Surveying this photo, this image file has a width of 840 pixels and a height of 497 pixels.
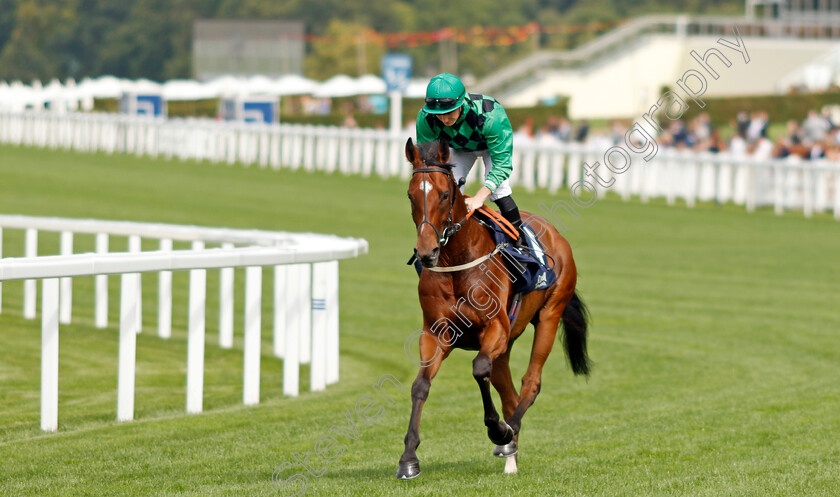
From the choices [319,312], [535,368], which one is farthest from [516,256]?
[319,312]

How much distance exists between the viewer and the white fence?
265 inches

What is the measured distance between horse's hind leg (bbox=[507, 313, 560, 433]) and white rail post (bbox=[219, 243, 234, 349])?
2703 millimetres

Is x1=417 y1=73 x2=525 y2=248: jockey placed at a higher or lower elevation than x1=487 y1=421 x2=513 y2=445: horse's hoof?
higher

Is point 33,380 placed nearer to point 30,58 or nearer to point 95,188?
point 95,188

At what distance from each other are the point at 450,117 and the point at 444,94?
0.18 meters

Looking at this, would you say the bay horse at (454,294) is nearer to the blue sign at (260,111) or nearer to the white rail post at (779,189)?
the white rail post at (779,189)

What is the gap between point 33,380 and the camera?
8.54 metres

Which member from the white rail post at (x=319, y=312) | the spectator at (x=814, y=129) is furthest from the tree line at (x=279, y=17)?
the white rail post at (x=319, y=312)

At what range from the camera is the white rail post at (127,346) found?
7.10 meters

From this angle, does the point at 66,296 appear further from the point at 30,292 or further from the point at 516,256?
the point at 516,256

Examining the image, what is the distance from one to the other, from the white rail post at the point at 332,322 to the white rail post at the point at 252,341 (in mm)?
627

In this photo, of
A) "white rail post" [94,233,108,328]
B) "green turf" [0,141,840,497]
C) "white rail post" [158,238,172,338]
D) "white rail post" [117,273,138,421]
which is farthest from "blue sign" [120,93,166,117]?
"white rail post" [117,273,138,421]

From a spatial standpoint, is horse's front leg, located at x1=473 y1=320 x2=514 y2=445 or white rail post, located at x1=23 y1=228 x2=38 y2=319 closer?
horse's front leg, located at x1=473 y1=320 x2=514 y2=445

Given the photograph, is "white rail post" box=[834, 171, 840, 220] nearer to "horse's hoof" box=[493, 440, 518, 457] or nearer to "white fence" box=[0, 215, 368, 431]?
"white fence" box=[0, 215, 368, 431]
